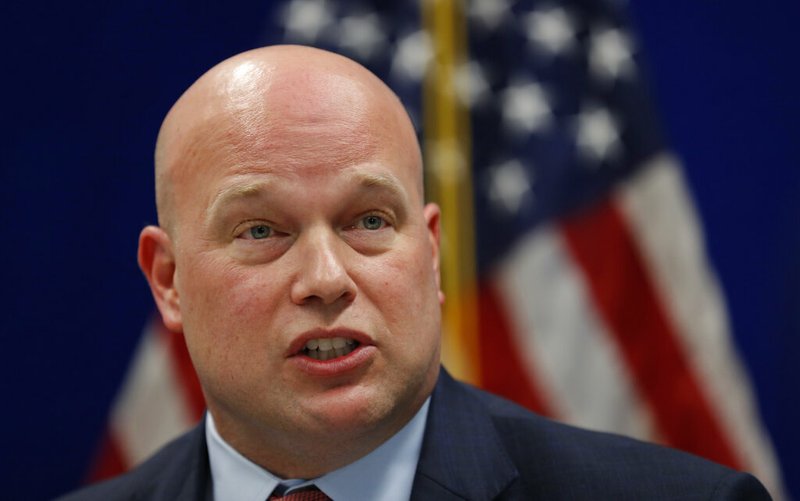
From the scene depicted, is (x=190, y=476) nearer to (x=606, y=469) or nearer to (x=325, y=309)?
(x=325, y=309)

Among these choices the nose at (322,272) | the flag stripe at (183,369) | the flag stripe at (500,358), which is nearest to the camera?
the nose at (322,272)

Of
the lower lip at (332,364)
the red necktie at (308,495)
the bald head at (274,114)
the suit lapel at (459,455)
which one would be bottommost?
the red necktie at (308,495)

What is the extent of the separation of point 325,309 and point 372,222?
0.18 m

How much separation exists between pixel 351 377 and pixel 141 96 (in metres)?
2.07

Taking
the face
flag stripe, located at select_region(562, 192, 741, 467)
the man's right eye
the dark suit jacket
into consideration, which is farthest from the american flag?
the man's right eye

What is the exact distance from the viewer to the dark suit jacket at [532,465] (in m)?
1.66

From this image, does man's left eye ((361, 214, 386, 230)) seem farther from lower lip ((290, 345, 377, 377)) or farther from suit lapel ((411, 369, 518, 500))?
suit lapel ((411, 369, 518, 500))

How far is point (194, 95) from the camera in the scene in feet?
5.60

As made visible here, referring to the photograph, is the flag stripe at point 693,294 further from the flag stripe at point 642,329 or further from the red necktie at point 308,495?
the red necktie at point 308,495

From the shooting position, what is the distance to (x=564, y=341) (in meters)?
3.01

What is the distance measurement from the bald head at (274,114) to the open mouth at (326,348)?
0.29 metres

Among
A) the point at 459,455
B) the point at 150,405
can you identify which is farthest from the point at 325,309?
the point at 150,405

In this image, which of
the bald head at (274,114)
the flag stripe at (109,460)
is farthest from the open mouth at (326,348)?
the flag stripe at (109,460)

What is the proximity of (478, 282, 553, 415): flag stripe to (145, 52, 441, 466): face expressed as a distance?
4.67ft
